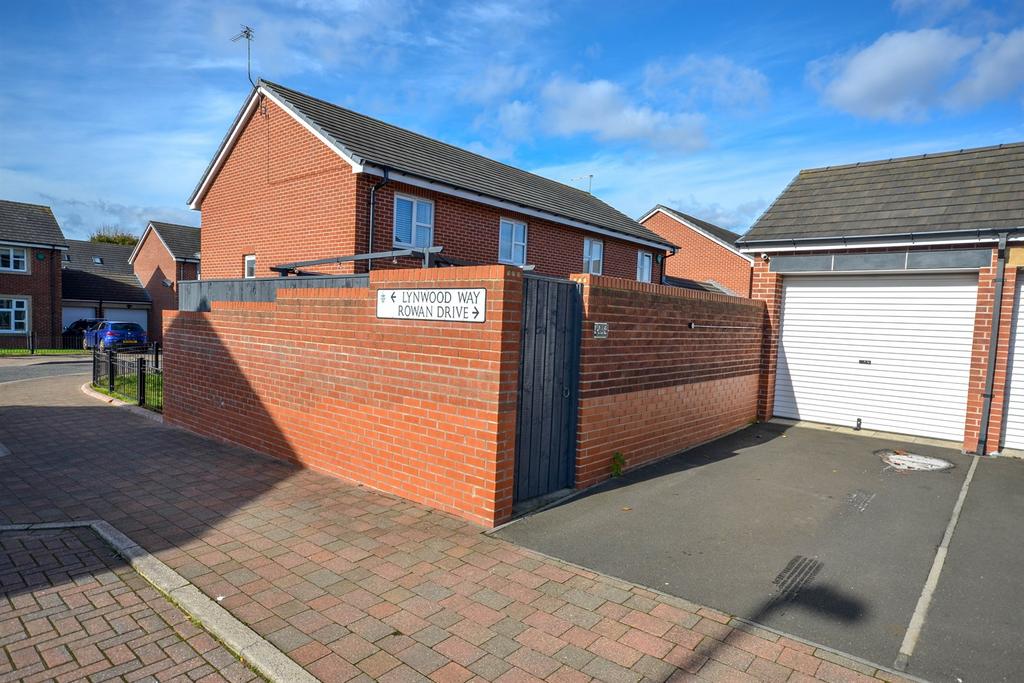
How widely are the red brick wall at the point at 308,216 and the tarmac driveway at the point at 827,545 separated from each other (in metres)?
7.96

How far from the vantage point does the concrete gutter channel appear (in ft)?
11.6

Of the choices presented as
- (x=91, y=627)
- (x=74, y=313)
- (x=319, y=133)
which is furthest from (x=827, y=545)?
(x=74, y=313)

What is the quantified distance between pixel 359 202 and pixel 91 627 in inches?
376

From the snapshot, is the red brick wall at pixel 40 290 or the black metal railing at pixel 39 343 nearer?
the black metal railing at pixel 39 343

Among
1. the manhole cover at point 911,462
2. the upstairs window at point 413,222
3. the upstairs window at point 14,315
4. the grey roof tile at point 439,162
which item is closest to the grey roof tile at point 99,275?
the upstairs window at point 14,315

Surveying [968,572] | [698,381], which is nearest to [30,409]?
[698,381]

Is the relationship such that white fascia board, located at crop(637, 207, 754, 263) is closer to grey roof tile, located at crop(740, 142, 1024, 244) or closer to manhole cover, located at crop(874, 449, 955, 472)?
grey roof tile, located at crop(740, 142, 1024, 244)

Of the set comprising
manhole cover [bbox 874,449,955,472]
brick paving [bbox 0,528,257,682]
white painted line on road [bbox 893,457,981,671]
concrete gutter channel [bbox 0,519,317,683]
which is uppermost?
manhole cover [bbox 874,449,955,472]

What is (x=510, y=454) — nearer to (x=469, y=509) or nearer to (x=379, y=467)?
(x=469, y=509)

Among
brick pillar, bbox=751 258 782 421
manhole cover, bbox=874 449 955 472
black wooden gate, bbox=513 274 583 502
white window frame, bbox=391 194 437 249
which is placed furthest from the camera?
white window frame, bbox=391 194 437 249

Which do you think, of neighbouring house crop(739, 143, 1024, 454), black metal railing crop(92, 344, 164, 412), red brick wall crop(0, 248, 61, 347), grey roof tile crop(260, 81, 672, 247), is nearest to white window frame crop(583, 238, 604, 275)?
grey roof tile crop(260, 81, 672, 247)

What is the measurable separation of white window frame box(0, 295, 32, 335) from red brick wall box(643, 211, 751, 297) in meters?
31.7

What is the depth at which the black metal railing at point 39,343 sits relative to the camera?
29263mm

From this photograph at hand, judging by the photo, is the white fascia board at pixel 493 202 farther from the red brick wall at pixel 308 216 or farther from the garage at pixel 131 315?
the garage at pixel 131 315
